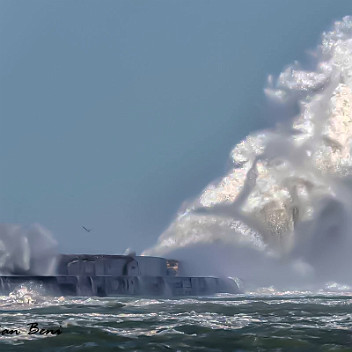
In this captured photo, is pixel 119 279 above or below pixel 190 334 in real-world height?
above

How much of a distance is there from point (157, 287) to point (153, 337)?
3476 inches

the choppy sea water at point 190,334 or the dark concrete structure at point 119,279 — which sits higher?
the dark concrete structure at point 119,279

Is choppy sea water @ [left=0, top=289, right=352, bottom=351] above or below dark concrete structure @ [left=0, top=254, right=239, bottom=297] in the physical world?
below

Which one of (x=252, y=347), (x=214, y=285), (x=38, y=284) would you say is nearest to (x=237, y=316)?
(x=252, y=347)

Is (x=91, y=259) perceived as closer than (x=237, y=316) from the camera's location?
No

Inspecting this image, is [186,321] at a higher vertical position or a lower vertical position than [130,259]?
lower

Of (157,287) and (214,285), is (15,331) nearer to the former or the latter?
(157,287)

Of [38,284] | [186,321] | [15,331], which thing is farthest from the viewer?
[38,284]

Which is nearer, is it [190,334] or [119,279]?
[190,334]

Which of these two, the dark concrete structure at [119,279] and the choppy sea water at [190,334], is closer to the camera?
the choppy sea water at [190,334]

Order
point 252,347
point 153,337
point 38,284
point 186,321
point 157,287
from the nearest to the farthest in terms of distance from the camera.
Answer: point 252,347, point 153,337, point 186,321, point 38,284, point 157,287

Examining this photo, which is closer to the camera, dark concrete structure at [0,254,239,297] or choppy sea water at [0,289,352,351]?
choppy sea water at [0,289,352,351]

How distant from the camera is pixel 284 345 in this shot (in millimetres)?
29594

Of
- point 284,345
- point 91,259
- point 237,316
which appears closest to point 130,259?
point 91,259
